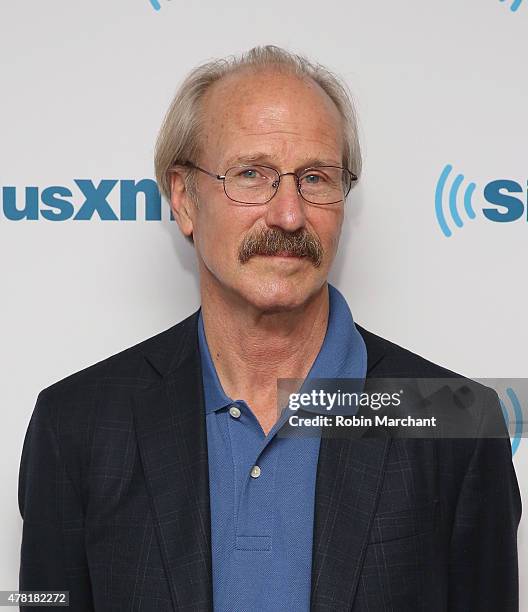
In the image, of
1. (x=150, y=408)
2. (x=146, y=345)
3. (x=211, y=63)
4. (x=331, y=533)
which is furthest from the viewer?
(x=211, y=63)

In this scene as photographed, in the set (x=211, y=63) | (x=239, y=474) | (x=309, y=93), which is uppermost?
(x=211, y=63)

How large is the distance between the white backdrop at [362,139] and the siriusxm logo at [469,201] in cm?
1

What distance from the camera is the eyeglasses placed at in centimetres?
144

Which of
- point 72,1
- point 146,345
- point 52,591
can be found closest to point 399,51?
point 72,1

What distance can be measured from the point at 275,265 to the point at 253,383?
22 cm

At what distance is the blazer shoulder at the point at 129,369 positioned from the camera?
5.06 ft

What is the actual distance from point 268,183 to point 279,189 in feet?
0.09

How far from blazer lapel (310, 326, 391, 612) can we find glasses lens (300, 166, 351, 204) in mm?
384

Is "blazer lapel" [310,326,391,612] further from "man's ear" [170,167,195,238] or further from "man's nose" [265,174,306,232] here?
"man's ear" [170,167,195,238]

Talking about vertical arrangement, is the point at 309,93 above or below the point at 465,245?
above

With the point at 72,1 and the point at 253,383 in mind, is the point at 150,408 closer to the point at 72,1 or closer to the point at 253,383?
the point at 253,383

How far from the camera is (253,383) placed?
1526 millimetres

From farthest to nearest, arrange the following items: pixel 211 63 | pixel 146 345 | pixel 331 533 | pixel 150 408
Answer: pixel 211 63 < pixel 146 345 < pixel 150 408 < pixel 331 533

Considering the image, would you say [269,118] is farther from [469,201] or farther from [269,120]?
[469,201]
